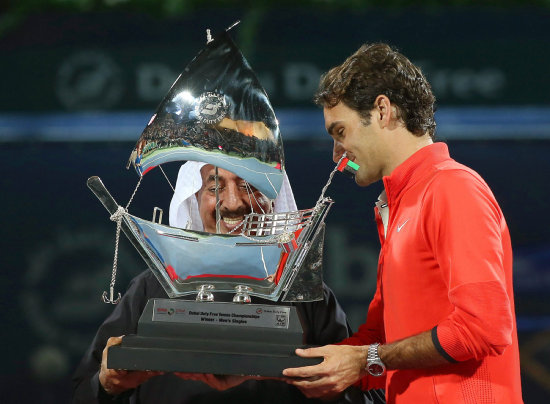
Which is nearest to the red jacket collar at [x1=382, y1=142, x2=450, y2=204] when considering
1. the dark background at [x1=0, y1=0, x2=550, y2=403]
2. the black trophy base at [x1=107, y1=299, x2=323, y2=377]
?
the black trophy base at [x1=107, y1=299, x2=323, y2=377]

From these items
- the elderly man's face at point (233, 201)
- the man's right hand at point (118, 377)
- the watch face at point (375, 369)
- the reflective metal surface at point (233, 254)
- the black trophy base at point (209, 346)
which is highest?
the elderly man's face at point (233, 201)

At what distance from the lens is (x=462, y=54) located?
3.16m

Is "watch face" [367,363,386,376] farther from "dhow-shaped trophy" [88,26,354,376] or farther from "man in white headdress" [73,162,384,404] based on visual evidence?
"man in white headdress" [73,162,384,404]

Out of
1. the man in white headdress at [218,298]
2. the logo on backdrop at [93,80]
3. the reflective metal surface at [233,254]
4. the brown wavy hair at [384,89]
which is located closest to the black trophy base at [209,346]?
the reflective metal surface at [233,254]

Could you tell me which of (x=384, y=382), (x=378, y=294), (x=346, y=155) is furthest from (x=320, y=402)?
(x=346, y=155)

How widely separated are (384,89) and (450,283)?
1.84 feet

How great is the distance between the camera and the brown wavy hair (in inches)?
70.9

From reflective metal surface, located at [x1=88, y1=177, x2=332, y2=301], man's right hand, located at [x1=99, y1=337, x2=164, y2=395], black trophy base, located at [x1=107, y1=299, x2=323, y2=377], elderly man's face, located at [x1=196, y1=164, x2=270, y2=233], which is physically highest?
elderly man's face, located at [x1=196, y1=164, x2=270, y2=233]

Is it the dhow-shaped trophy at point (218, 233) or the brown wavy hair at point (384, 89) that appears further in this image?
the brown wavy hair at point (384, 89)

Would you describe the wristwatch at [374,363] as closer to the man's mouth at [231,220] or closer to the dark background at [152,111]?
the man's mouth at [231,220]

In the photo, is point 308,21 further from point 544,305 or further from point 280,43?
point 544,305

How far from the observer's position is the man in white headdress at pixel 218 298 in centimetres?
198

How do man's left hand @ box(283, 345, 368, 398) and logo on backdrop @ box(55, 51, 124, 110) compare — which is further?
logo on backdrop @ box(55, 51, 124, 110)

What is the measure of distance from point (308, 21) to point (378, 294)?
5.46 feet
